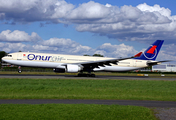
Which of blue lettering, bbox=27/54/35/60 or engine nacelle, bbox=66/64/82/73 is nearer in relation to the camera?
engine nacelle, bbox=66/64/82/73

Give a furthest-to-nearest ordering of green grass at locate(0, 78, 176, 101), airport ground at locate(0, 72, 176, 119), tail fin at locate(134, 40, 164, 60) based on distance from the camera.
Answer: tail fin at locate(134, 40, 164, 60) < green grass at locate(0, 78, 176, 101) < airport ground at locate(0, 72, 176, 119)

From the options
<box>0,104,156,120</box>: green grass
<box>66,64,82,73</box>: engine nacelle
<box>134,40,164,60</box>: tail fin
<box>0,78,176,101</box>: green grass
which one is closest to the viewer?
<box>0,104,156,120</box>: green grass

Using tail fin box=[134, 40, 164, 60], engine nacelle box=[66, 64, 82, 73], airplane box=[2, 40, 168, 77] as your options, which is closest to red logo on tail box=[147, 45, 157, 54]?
tail fin box=[134, 40, 164, 60]

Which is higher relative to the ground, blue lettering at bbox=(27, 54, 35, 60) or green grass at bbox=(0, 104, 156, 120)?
blue lettering at bbox=(27, 54, 35, 60)

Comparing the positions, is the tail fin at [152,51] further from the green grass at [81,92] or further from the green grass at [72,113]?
the green grass at [72,113]

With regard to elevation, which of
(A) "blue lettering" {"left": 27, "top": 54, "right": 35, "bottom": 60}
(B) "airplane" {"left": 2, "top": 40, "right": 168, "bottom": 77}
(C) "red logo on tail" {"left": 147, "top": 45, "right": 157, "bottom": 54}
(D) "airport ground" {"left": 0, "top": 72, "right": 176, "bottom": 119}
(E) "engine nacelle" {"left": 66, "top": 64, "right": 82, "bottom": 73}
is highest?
(C) "red logo on tail" {"left": 147, "top": 45, "right": 157, "bottom": 54}

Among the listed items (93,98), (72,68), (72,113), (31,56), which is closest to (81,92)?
(93,98)

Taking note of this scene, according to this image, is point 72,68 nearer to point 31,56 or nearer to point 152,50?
point 31,56

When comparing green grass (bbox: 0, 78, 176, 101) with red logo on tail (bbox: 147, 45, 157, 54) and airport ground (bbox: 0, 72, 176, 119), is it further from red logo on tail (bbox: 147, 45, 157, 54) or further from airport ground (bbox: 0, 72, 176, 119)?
red logo on tail (bbox: 147, 45, 157, 54)

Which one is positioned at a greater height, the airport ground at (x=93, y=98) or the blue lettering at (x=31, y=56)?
the blue lettering at (x=31, y=56)

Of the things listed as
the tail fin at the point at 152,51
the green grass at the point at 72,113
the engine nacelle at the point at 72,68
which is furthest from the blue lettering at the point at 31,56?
the green grass at the point at 72,113

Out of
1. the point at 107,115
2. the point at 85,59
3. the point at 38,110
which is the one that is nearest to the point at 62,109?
the point at 38,110

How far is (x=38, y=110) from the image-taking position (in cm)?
939

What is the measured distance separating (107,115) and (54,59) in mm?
29334
